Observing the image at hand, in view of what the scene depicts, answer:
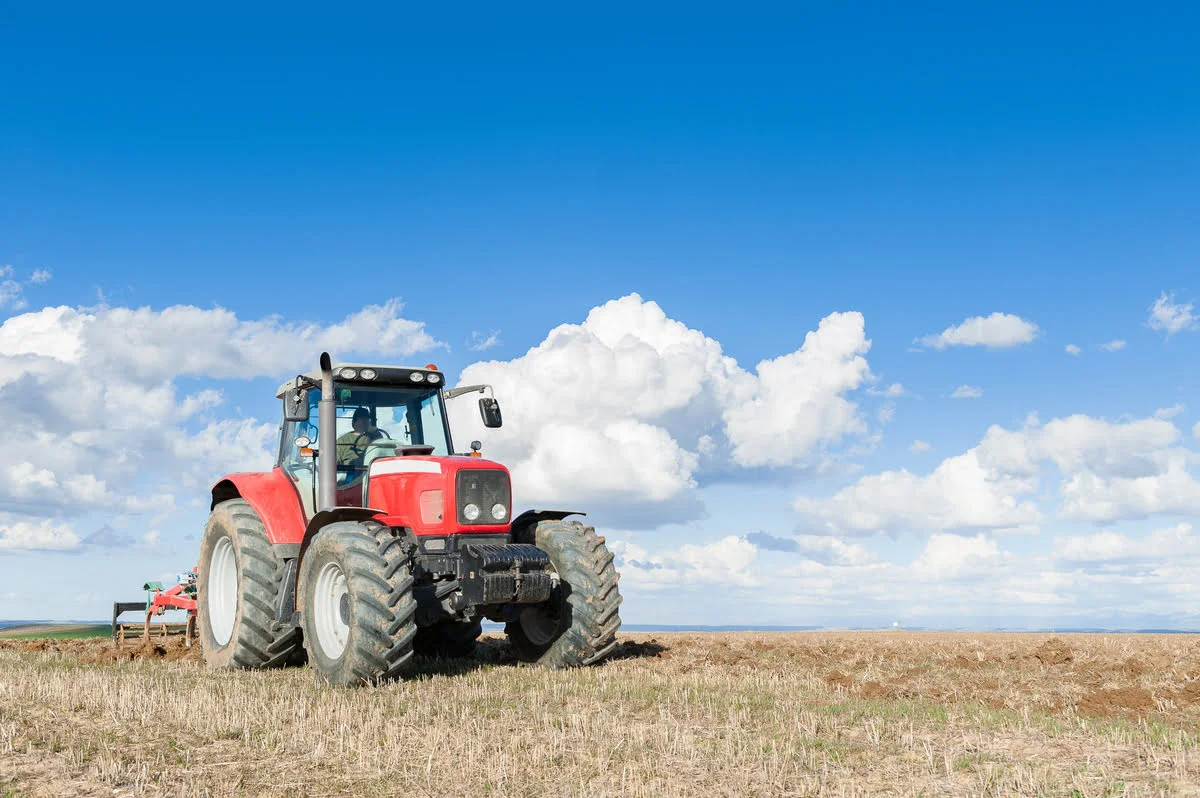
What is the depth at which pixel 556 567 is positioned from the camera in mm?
10945

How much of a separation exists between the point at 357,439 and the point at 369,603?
274 cm

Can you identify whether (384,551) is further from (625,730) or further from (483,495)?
(625,730)

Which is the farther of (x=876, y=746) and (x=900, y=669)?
(x=900, y=669)

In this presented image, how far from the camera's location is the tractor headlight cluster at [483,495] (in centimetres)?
1039

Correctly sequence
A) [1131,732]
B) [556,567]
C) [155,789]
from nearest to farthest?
[155,789] → [1131,732] → [556,567]

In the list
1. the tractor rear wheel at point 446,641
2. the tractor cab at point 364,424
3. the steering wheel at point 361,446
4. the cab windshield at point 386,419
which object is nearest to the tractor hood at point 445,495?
the tractor cab at point 364,424

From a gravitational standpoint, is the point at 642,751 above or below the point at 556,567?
below

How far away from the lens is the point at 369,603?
9055 millimetres

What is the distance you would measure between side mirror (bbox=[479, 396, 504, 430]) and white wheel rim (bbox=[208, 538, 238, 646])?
383 cm

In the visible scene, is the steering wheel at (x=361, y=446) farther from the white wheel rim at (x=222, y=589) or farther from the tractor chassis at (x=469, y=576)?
the white wheel rim at (x=222, y=589)

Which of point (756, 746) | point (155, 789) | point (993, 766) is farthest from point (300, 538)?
point (993, 766)

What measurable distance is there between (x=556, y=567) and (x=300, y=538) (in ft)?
9.61

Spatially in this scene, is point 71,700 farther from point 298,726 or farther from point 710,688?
point 710,688

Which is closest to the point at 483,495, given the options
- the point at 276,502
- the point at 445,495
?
the point at 445,495
